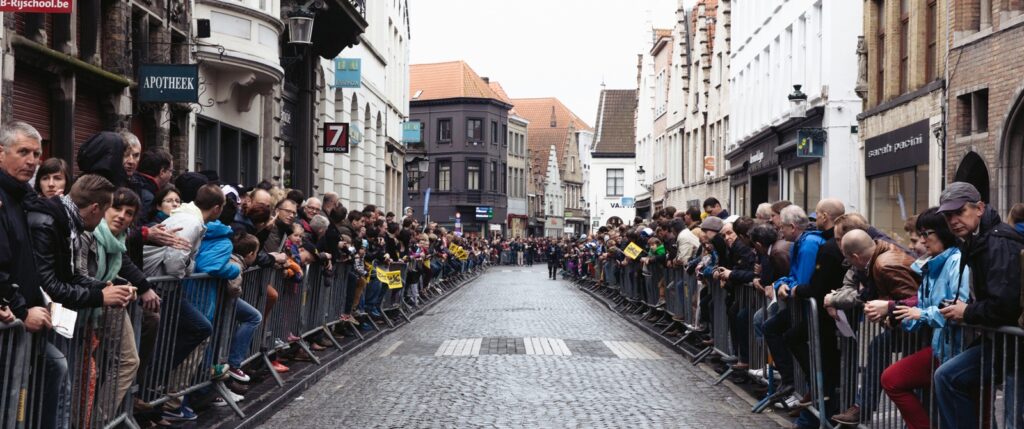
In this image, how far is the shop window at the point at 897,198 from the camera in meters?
23.4

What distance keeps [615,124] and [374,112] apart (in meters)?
51.2

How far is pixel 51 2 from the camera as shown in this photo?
11.4 m

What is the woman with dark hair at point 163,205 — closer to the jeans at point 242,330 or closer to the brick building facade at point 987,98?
the jeans at point 242,330

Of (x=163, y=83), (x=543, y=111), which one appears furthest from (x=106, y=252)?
(x=543, y=111)

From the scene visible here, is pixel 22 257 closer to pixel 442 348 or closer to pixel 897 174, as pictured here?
pixel 442 348

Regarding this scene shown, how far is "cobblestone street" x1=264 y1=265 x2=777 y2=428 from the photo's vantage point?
9.72 m

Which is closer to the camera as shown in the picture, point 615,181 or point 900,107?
point 900,107

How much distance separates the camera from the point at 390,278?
20.3 metres

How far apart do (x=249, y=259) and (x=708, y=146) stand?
39869mm

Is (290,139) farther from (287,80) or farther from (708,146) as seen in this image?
(708,146)

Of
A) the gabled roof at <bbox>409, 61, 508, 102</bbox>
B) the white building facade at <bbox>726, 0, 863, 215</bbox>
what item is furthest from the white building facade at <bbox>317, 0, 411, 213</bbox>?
the gabled roof at <bbox>409, 61, 508, 102</bbox>

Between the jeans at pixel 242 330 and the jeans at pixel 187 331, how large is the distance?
1.60 metres

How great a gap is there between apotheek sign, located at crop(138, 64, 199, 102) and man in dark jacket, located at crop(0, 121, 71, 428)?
11.1 m

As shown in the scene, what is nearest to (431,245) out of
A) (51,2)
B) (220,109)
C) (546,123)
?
(220,109)
